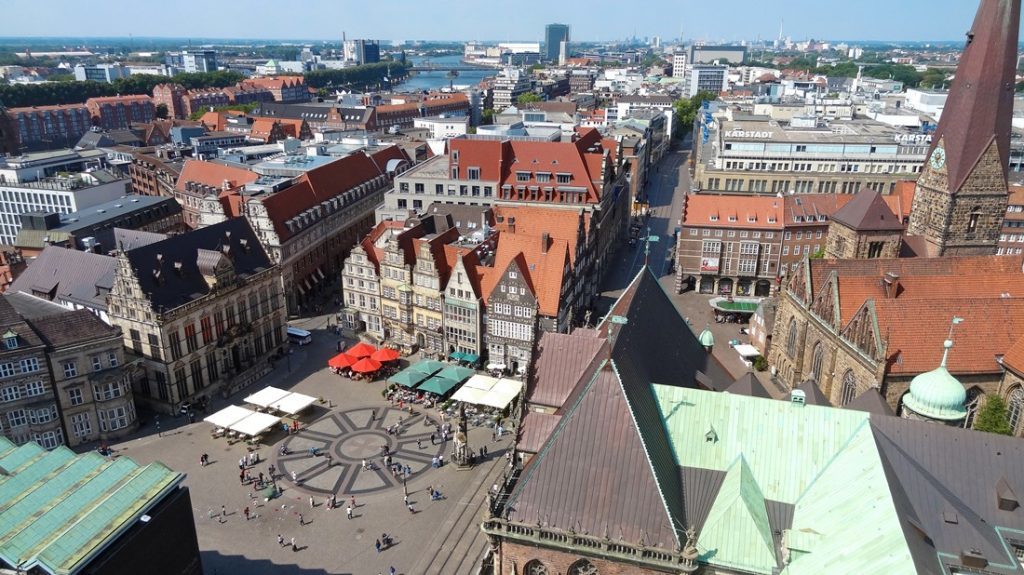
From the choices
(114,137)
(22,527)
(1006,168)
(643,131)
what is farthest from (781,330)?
(114,137)

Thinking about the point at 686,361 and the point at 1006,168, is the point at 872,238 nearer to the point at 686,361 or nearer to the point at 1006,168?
the point at 1006,168

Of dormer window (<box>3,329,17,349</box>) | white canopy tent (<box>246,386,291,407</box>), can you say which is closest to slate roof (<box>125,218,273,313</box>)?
dormer window (<box>3,329,17,349</box>)

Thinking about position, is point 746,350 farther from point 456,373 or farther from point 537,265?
point 456,373

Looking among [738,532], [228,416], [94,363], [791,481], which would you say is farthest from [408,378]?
[738,532]

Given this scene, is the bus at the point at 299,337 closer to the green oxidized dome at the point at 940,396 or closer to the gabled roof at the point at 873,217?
the green oxidized dome at the point at 940,396

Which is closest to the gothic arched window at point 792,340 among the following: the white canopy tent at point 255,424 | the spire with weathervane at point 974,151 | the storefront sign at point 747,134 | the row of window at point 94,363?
the spire with weathervane at point 974,151

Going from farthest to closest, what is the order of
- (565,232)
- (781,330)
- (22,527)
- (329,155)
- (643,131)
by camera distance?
(643,131)
(329,155)
(565,232)
(781,330)
(22,527)

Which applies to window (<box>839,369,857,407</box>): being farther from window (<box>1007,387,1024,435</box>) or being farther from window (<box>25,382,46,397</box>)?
window (<box>25,382,46,397</box>)
